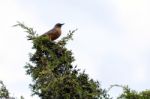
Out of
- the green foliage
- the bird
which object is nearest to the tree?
the green foliage

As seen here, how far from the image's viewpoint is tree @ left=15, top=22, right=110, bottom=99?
40.1 feet

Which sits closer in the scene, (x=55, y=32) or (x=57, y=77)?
(x=57, y=77)

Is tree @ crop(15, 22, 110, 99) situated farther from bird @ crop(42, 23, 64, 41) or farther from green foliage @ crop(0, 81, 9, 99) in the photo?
bird @ crop(42, 23, 64, 41)

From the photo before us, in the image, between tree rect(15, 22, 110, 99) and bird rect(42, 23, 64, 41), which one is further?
bird rect(42, 23, 64, 41)

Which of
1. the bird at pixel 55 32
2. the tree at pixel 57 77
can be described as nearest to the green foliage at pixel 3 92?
the tree at pixel 57 77

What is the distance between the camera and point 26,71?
1288 cm

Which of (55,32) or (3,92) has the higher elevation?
(55,32)

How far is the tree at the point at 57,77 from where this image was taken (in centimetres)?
1222

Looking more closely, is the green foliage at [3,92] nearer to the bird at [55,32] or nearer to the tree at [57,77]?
the tree at [57,77]

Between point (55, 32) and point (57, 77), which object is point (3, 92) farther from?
point (55, 32)

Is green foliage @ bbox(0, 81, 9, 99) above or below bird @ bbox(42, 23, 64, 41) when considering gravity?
below

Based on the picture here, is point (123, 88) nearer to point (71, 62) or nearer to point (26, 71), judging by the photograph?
point (71, 62)

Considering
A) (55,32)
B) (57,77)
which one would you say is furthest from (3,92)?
(55,32)

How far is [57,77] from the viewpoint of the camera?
491 inches
